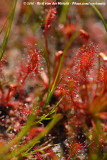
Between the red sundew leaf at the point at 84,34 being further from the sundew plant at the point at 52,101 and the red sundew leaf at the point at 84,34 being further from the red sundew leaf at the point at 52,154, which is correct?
the red sundew leaf at the point at 52,154

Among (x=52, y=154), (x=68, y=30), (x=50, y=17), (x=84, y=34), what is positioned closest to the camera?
(x=52, y=154)

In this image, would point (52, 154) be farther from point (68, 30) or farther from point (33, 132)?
point (68, 30)

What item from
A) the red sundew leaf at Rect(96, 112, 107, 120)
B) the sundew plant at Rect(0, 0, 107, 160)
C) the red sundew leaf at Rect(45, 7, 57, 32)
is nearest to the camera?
the sundew plant at Rect(0, 0, 107, 160)

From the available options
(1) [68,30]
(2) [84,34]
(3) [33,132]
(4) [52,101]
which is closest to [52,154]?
Result: (3) [33,132]

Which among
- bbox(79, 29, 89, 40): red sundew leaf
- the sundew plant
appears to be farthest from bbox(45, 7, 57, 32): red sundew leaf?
bbox(79, 29, 89, 40): red sundew leaf

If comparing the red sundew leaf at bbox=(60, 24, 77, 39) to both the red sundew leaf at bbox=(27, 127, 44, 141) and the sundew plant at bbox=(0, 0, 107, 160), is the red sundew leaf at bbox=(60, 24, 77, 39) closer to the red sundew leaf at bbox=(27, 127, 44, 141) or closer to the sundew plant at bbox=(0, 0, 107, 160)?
the sundew plant at bbox=(0, 0, 107, 160)

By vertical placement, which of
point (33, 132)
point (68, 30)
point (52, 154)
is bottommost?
point (52, 154)

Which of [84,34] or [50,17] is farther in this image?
[84,34]

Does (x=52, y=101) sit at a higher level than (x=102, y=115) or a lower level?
higher

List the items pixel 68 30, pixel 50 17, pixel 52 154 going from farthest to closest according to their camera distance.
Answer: pixel 68 30, pixel 50 17, pixel 52 154

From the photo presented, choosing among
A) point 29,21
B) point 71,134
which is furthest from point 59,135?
point 29,21

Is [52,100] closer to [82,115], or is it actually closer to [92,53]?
[82,115]
